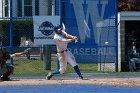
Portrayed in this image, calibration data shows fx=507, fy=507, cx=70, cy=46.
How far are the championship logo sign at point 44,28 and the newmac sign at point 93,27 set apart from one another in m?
0.83

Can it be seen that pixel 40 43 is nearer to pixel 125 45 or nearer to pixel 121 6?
pixel 125 45

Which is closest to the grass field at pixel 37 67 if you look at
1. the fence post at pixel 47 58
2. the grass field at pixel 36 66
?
the grass field at pixel 36 66

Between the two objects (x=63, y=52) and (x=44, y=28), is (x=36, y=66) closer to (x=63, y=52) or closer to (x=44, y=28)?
(x=44, y=28)

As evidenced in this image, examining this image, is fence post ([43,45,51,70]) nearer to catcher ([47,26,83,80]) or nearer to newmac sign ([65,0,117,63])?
newmac sign ([65,0,117,63])

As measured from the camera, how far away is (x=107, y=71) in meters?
25.3

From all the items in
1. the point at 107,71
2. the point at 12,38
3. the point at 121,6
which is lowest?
the point at 107,71

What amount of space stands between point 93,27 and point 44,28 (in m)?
2.47

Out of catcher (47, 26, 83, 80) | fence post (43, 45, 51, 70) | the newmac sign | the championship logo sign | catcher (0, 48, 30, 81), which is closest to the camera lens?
catcher (0, 48, 30, 81)

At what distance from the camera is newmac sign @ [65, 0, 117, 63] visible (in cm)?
2494

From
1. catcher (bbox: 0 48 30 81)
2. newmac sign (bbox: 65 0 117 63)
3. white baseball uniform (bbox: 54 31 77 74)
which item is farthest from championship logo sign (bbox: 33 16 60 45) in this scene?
catcher (bbox: 0 48 30 81)

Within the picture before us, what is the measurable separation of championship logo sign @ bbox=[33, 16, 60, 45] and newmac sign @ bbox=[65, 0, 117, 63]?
0.83 metres

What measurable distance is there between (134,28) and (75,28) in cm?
420

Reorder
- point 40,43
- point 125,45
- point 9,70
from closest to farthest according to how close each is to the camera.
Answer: point 9,70, point 40,43, point 125,45

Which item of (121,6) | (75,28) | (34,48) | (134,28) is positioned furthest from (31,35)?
(121,6)
